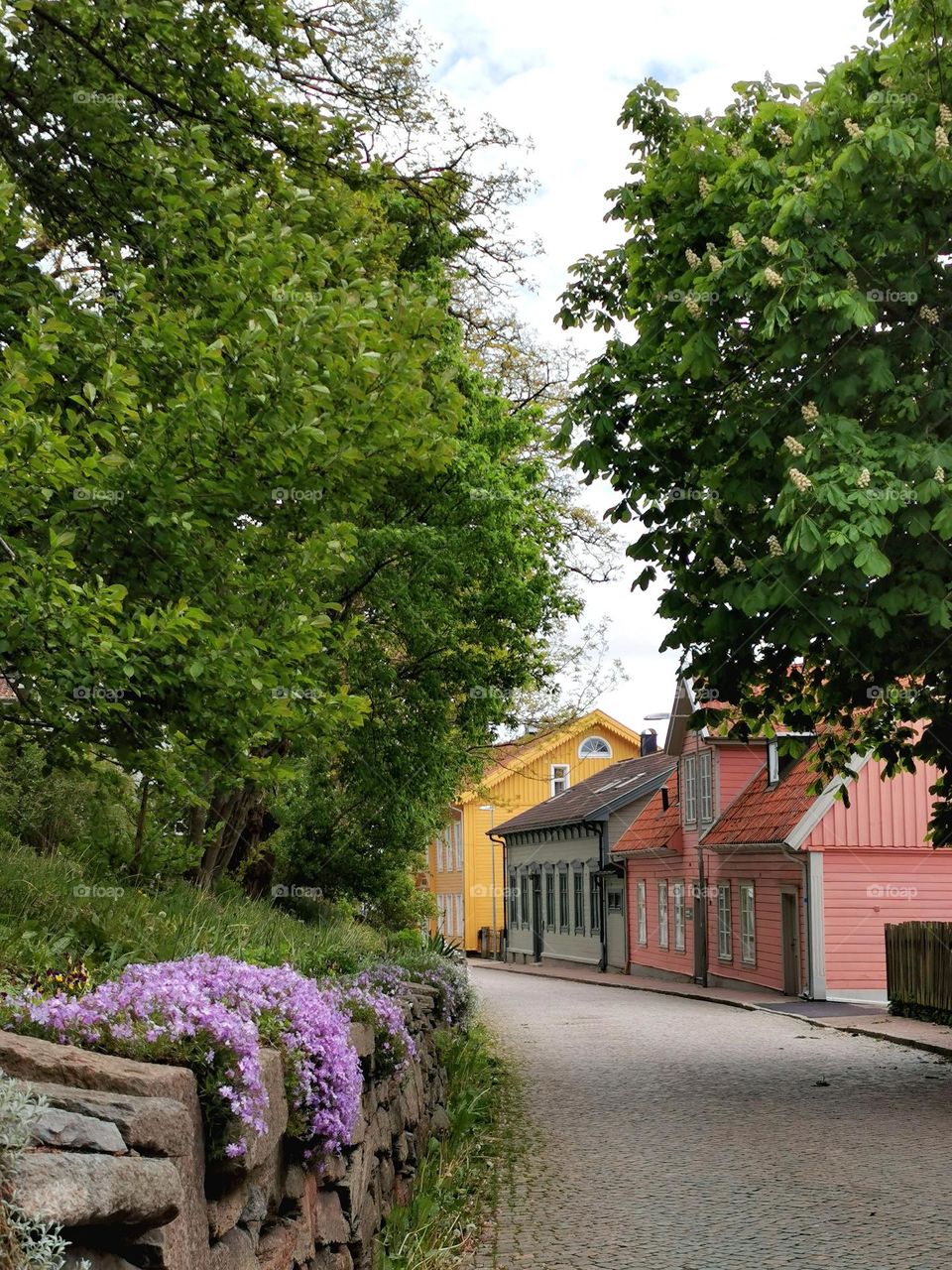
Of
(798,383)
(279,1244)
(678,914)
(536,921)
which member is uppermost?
(798,383)

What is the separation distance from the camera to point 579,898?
165 ft

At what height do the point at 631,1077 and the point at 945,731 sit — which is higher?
the point at 945,731

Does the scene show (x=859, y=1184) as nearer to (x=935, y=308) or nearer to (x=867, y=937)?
(x=935, y=308)

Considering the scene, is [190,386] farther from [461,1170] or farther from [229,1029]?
[461,1170]

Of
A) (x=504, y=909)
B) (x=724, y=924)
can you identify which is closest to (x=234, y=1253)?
(x=724, y=924)

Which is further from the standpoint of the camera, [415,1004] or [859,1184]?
[415,1004]

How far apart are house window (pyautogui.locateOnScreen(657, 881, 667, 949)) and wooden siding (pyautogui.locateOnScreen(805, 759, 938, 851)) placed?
1186 cm

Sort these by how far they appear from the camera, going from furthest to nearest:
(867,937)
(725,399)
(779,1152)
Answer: (867,937), (725,399), (779,1152)

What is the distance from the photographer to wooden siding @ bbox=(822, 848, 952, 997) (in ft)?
94.6

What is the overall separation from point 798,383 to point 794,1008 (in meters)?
17.2

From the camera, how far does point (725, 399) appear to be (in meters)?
14.9

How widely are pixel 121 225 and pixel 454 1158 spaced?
721cm

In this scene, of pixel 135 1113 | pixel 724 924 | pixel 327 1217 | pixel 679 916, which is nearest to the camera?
pixel 135 1113

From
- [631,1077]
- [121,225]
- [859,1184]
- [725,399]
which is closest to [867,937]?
[631,1077]
